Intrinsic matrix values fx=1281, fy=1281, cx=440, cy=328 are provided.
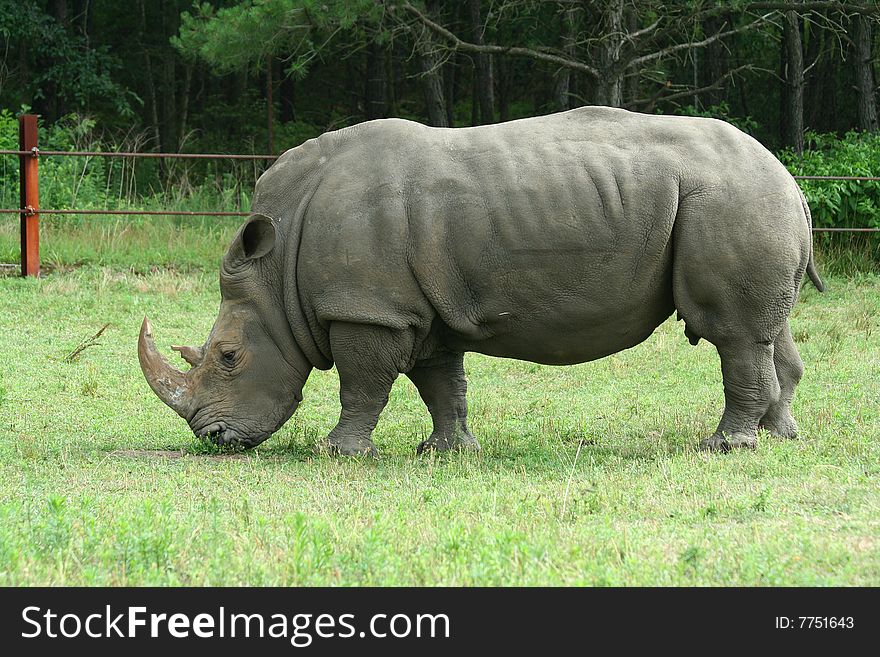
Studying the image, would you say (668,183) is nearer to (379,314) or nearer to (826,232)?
(379,314)

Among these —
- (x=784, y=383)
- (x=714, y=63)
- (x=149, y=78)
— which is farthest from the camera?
(x=149, y=78)

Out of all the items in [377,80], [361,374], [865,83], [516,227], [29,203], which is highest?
[865,83]

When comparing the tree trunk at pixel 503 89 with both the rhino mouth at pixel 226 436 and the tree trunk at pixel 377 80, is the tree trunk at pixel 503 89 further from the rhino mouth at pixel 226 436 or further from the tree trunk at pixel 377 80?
the rhino mouth at pixel 226 436

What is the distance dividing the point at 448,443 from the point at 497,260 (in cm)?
148

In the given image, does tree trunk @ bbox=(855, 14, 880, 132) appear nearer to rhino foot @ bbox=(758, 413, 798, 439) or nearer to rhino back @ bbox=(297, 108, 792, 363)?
rhino foot @ bbox=(758, 413, 798, 439)

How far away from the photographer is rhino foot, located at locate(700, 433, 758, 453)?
308 inches

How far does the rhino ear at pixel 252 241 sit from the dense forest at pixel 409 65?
9413 millimetres

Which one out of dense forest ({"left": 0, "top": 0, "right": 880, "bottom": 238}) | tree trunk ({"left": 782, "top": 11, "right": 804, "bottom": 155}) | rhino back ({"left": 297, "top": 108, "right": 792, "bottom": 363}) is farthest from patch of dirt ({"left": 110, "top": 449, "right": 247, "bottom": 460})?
tree trunk ({"left": 782, "top": 11, "right": 804, "bottom": 155})

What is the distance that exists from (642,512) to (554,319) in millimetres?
2130

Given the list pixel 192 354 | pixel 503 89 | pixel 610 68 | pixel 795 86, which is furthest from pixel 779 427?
pixel 503 89

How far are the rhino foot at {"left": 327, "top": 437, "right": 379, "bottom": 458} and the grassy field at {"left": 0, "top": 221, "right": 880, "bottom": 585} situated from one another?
22cm

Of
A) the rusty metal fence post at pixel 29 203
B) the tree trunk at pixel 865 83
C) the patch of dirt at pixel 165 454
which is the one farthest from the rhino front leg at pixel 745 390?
the tree trunk at pixel 865 83

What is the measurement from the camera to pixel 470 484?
6.92 metres

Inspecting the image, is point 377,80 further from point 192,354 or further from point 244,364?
point 244,364
